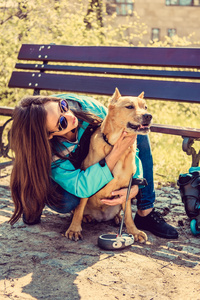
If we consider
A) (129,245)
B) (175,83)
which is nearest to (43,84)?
(175,83)

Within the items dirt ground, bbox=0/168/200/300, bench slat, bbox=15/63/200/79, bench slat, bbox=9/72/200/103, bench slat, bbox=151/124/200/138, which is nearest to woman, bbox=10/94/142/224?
dirt ground, bbox=0/168/200/300

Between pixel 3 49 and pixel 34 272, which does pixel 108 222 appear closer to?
pixel 34 272

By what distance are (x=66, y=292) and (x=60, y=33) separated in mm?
5750

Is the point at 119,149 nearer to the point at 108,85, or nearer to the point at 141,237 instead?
the point at 141,237

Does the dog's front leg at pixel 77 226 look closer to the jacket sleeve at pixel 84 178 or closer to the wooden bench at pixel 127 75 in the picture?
the jacket sleeve at pixel 84 178

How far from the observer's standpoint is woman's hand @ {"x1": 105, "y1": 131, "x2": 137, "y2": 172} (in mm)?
2830

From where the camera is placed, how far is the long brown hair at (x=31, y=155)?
2.64m

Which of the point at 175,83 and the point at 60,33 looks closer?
the point at 175,83

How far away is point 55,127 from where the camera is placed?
2.72 metres

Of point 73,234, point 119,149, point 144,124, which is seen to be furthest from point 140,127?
point 73,234

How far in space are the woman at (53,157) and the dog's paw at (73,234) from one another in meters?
0.15

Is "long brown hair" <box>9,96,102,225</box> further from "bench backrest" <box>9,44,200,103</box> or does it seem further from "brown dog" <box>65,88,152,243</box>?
"bench backrest" <box>9,44,200,103</box>

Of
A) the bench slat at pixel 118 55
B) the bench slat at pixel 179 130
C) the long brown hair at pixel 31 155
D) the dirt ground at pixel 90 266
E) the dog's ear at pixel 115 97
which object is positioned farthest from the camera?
the bench slat at pixel 118 55

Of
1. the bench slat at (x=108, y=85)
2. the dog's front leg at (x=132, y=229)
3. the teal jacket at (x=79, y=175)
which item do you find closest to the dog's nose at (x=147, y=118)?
the teal jacket at (x=79, y=175)
